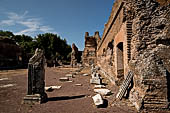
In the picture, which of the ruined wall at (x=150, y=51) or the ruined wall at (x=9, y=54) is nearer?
the ruined wall at (x=150, y=51)

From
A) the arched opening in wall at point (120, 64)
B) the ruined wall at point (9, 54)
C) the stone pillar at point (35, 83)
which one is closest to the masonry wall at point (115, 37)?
the arched opening in wall at point (120, 64)

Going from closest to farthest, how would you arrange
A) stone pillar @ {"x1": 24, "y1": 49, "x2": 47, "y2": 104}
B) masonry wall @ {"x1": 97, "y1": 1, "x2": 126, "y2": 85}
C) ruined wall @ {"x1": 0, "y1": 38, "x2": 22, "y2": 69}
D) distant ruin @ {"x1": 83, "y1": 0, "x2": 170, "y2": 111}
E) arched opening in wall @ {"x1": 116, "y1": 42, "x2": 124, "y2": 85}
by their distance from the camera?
distant ruin @ {"x1": 83, "y1": 0, "x2": 170, "y2": 111}
stone pillar @ {"x1": 24, "y1": 49, "x2": 47, "y2": 104}
masonry wall @ {"x1": 97, "y1": 1, "x2": 126, "y2": 85}
arched opening in wall @ {"x1": 116, "y1": 42, "x2": 124, "y2": 85}
ruined wall @ {"x1": 0, "y1": 38, "x2": 22, "y2": 69}

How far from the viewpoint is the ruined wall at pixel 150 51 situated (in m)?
2.81

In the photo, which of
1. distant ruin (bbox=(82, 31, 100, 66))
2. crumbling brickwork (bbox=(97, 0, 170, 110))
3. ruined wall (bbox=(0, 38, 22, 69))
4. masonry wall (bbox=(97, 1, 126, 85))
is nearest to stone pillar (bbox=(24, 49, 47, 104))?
crumbling brickwork (bbox=(97, 0, 170, 110))

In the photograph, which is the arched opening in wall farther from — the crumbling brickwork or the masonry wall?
the crumbling brickwork

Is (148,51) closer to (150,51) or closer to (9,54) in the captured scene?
(150,51)

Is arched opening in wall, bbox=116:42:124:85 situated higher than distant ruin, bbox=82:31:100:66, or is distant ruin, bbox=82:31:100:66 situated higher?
distant ruin, bbox=82:31:100:66

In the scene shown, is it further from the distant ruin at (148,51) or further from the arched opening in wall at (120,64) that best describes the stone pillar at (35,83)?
the arched opening in wall at (120,64)

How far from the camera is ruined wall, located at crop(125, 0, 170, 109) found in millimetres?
2807

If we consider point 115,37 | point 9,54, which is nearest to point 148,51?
point 115,37

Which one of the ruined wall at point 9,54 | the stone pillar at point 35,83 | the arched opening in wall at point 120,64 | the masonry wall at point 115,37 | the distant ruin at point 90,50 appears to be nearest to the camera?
the stone pillar at point 35,83

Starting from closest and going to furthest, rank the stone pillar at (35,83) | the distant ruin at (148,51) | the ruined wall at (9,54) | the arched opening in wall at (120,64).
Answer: the distant ruin at (148,51)
the stone pillar at (35,83)
the arched opening in wall at (120,64)
the ruined wall at (9,54)

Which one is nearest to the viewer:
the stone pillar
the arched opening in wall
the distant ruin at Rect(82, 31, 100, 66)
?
the stone pillar

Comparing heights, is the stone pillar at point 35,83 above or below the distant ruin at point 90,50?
below
